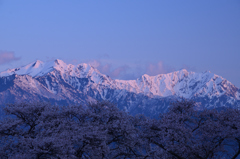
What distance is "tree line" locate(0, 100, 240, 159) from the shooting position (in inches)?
1603

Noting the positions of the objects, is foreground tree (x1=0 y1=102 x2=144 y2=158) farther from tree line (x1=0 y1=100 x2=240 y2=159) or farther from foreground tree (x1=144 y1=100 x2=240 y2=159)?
foreground tree (x1=144 y1=100 x2=240 y2=159)

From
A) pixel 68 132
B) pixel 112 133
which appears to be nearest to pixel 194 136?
pixel 112 133

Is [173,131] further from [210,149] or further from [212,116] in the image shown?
[212,116]

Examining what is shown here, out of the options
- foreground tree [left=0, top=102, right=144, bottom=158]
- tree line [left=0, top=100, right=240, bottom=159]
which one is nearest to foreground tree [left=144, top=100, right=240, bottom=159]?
tree line [left=0, top=100, right=240, bottom=159]

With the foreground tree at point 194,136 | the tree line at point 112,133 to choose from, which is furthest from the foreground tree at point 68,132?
the foreground tree at point 194,136

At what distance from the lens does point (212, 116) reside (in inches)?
1914

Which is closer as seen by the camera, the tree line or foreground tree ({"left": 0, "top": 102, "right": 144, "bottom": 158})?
the tree line

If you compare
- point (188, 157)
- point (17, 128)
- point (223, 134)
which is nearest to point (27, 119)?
point (17, 128)

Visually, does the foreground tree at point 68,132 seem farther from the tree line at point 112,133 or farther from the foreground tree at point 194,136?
the foreground tree at point 194,136

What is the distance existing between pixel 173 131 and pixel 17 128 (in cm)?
2619

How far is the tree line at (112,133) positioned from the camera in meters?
40.7

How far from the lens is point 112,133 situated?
5094 centimetres

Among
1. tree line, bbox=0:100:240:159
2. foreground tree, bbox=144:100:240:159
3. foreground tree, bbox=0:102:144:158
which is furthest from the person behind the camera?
foreground tree, bbox=0:102:144:158

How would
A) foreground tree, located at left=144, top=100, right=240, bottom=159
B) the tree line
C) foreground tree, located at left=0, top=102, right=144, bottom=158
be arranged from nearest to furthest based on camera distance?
foreground tree, located at left=144, top=100, right=240, bottom=159 < the tree line < foreground tree, located at left=0, top=102, right=144, bottom=158
